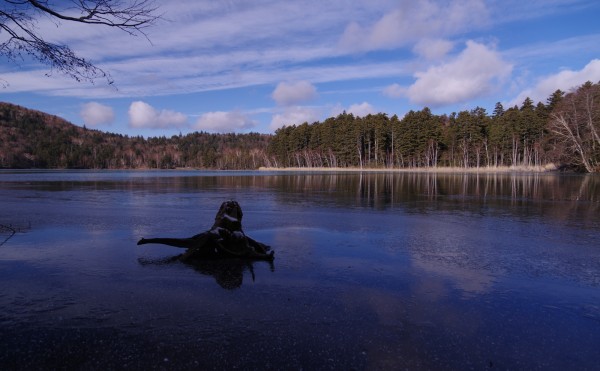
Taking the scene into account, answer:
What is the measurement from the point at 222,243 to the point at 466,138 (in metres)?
95.9

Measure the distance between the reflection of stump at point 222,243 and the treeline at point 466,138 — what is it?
64173mm

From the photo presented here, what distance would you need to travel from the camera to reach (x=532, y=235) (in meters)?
11.9

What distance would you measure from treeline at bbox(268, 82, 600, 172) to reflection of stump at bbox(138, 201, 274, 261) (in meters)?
64.2

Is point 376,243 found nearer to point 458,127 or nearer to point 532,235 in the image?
point 532,235

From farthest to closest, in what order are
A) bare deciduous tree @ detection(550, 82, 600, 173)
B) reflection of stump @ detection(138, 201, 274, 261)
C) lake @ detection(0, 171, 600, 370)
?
bare deciduous tree @ detection(550, 82, 600, 173), reflection of stump @ detection(138, 201, 274, 261), lake @ detection(0, 171, 600, 370)

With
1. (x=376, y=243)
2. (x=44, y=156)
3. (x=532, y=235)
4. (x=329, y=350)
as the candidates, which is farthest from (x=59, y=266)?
(x=44, y=156)

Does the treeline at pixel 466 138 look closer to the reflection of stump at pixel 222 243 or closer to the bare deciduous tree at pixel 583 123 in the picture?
the bare deciduous tree at pixel 583 123

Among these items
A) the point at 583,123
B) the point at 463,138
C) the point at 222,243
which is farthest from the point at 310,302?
the point at 463,138

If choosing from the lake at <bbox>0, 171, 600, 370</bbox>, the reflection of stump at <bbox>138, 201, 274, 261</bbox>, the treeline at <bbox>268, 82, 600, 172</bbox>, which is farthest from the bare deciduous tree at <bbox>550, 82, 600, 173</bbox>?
the reflection of stump at <bbox>138, 201, 274, 261</bbox>

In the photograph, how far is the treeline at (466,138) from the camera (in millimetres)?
63406

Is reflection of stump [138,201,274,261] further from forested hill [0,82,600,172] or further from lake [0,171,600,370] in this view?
forested hill [0,82,600,172]

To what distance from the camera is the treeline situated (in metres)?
63.4

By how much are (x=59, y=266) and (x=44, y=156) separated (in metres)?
226

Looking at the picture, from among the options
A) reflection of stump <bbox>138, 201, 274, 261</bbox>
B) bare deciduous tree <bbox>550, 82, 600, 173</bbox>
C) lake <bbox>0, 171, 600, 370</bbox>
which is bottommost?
lake <bbox>0, 171, 600, 370</bbox>
